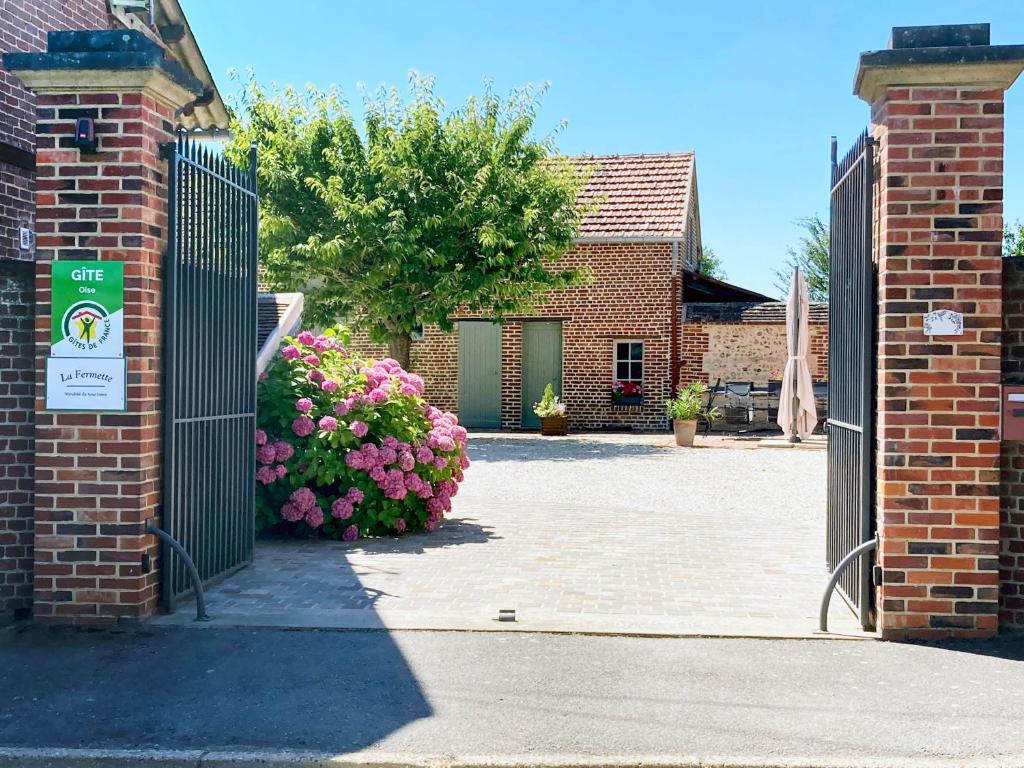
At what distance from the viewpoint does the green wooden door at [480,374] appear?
25656 mm

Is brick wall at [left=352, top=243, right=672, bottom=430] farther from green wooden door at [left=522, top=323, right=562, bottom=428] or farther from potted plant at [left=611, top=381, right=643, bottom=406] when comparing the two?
green wooden door at [left=522, top=323, right=562, bottom=428]

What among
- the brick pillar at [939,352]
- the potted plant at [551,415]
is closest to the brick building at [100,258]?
the brick pillar at [939,352]

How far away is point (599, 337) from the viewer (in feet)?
81.8

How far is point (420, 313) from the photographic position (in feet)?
66.6

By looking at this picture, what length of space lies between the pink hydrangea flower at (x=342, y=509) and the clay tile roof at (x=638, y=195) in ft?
52.2

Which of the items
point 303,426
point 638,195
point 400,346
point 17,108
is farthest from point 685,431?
point 17,108

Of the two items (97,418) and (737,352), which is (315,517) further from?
(737,352)

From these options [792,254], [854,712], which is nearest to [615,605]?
[854,712]

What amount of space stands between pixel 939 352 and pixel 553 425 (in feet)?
58.3

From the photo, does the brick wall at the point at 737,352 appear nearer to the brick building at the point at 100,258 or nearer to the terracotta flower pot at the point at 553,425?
the terracotta flower pot at the point at 553,425

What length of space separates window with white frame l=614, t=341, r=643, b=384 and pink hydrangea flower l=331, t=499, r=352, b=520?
1674cm

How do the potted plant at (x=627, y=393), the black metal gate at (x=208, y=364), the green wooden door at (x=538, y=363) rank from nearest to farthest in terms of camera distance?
the black metal gate at (x=208, y=364)
the potted plant at (x=627, y=393)
the green wooden door at (x=538, y=363)

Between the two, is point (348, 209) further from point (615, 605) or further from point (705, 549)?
point (615, 605)

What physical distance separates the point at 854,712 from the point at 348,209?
16.0m
